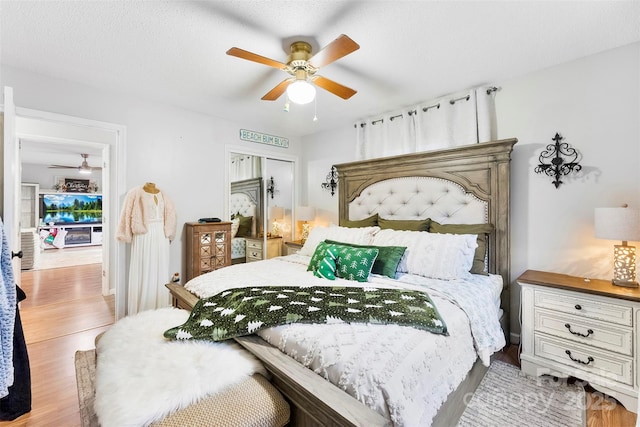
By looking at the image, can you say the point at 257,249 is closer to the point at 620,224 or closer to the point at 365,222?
the point at 365,222

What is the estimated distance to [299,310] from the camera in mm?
1457

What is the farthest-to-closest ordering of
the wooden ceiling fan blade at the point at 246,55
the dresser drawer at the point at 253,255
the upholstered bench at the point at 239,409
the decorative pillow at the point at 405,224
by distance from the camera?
1. the dresser drawer at the point at 253,255
2. the decorative pillow at the point at 405,224
3. the wooden ceiling fan blade at the point at 246,55
4. the upholstered bench at the point at 239,409

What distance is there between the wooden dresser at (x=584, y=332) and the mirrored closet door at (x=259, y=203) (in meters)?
3.11

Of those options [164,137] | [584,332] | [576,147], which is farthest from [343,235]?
[164,137]

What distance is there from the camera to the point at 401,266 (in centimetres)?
229

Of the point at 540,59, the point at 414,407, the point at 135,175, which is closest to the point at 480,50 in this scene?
the point at 540,59

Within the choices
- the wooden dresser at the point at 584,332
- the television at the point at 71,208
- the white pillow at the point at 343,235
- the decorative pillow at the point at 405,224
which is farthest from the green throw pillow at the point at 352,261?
the television at the point at 71,208

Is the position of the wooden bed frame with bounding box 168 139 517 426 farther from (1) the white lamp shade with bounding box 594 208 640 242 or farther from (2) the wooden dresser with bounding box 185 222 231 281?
(2) the wooden dresser with bounding box 185 222 231 281

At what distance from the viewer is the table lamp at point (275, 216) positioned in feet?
13.8

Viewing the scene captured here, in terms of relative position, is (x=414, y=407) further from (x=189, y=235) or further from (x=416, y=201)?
(x=189, y=235)

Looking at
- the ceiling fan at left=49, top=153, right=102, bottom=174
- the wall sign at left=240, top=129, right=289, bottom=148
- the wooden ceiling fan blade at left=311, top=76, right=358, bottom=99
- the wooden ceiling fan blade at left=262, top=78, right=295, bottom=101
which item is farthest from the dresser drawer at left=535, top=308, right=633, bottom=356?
the ceiling fan at left=49, top=153, right=102, bottom=174

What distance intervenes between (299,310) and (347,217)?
2260 mm

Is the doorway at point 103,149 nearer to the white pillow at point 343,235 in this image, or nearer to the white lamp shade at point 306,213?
the white pillow at point 343,235

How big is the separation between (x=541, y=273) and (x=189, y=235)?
350 cm
